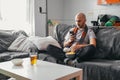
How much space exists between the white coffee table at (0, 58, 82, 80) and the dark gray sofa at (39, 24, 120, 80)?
0.52 meters

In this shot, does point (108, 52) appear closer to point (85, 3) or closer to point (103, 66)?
point (103, 66)

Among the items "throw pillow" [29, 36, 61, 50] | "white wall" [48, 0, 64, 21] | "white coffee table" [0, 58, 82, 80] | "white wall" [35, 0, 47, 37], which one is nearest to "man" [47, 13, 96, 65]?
"throw pillow" [29, 36, 61, 50]

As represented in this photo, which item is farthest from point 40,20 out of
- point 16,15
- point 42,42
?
point 42,42

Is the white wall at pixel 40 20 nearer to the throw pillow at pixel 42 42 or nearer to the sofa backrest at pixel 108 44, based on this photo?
the throw pillow at pixel 42 42

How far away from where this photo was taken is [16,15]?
4.13 meters

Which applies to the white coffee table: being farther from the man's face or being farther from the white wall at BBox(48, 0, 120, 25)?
the white wall at BBox(48, 0, 120, 25)

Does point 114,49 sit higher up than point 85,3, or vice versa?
point 85,3

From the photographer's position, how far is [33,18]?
427cm

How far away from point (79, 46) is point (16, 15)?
188 cm

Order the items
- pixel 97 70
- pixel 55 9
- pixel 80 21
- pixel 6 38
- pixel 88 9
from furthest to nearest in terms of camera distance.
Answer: pixel 55 9, pixel 88 9, pixel 6 38, pixel 80 21, pixel 97 70

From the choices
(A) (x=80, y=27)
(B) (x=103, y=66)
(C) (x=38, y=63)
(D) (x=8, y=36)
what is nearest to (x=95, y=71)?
(B) (x=103, y=66)

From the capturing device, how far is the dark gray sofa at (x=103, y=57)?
2.33 metres

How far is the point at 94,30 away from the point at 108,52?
17.8 inches

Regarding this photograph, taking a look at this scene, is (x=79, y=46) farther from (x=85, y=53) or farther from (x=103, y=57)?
(x=103, y=57)
